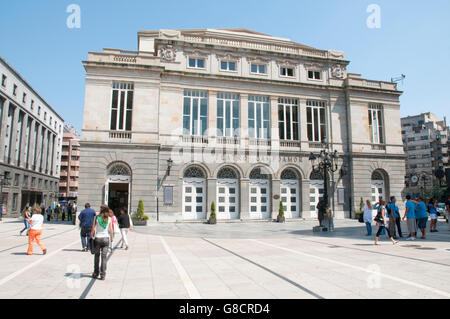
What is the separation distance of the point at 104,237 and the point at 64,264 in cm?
267

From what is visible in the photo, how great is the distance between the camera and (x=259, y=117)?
29.5 metres

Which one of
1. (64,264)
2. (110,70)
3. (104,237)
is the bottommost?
(64,264)

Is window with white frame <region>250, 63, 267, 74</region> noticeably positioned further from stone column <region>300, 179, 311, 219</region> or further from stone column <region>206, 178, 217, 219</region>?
stone column <region>206, 178, 217, 219</region>

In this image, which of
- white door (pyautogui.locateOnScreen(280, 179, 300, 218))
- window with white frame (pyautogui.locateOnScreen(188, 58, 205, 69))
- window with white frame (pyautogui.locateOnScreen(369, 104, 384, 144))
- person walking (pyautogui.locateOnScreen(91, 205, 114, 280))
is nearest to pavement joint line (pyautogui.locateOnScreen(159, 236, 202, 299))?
person walking (pyautogui.locateOnScreen(91, 205, 114, 280))

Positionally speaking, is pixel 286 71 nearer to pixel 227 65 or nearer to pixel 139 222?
pixel 227 65

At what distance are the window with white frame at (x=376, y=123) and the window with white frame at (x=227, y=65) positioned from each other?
14.4 m

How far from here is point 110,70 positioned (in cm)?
2639

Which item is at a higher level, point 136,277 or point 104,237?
point 104,237

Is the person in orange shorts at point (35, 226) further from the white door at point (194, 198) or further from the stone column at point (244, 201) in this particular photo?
the stone column at point (244, 201)

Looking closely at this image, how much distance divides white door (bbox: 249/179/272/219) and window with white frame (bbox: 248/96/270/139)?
429 centimetres
